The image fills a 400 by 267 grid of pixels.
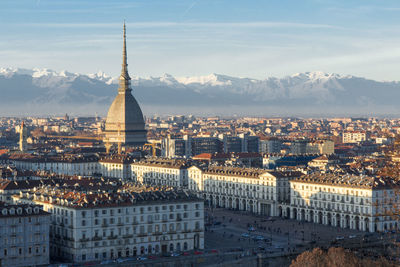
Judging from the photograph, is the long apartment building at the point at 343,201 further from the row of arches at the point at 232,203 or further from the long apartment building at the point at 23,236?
the long apartment building at the point at 23,236

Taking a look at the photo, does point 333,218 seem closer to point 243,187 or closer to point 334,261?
point 243,187

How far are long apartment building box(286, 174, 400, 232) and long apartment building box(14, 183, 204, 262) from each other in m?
19.6

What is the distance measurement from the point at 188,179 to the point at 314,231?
37667 millimetres

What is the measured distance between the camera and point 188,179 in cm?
12600

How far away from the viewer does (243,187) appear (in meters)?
112

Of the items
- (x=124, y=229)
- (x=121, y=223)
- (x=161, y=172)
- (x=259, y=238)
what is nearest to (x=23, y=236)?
(x=121, y=223)

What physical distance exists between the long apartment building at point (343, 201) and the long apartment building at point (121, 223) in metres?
19.6

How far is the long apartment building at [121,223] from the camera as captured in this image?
7400 cm

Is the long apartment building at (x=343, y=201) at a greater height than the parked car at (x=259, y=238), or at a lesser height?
greater

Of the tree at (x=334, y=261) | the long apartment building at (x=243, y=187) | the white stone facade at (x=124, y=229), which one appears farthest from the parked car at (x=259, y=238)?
the long apartment building at (x=243, y=187)

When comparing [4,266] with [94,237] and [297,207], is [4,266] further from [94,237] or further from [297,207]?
[297,207]

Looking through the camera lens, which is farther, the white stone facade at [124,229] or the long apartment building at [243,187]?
the long apartment building at [243,187]

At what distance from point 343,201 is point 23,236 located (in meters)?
38.9

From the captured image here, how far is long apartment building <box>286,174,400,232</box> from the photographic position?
90.5 meters
